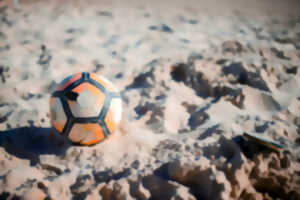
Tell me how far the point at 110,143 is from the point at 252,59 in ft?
8.24

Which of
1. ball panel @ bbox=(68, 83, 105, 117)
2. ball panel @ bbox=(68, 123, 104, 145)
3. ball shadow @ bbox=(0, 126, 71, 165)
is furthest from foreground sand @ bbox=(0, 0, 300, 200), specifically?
ball panel @ bbox=(68, 83, 105, 117)

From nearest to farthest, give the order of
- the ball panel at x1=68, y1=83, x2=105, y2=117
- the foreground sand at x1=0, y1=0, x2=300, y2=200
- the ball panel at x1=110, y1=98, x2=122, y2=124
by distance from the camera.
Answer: the foreground sand at x1=0, y1=0, x2=300, y2=200 < the ball panel at x1=68, y1=83, x2=105, y2=117 < the ball panel at x1=110, y1=98, x2=122, y2=124

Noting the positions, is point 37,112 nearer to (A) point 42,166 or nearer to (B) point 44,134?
(B) point 44,134

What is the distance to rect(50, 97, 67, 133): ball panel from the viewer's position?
197 cm

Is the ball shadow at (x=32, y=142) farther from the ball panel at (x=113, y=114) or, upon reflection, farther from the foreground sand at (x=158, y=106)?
the ball panel at (x=113, y=114)

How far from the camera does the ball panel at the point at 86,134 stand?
76.8 inches

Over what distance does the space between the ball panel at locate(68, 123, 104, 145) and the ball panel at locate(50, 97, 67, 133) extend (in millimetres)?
112

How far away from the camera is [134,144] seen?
7.19 ft

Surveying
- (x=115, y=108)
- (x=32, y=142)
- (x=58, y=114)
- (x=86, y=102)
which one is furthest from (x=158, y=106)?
(x=32, y=142)

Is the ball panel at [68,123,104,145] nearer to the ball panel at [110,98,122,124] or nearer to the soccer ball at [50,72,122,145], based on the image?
the soccer ball at [50,72,122,145]

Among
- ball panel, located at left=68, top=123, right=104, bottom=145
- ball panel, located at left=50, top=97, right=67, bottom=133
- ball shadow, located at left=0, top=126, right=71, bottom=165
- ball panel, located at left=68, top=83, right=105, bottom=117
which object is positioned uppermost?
ball panel, located at left=68, top=83, right=105, bottom=117

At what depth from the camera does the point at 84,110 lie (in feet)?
6.33

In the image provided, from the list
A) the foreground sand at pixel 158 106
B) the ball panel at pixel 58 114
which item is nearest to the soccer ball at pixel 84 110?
the ball panel at pixel 58 114

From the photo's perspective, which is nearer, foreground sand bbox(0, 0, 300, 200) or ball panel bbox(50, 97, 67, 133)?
foreground sand bbox(0, 0, 300, 200)
